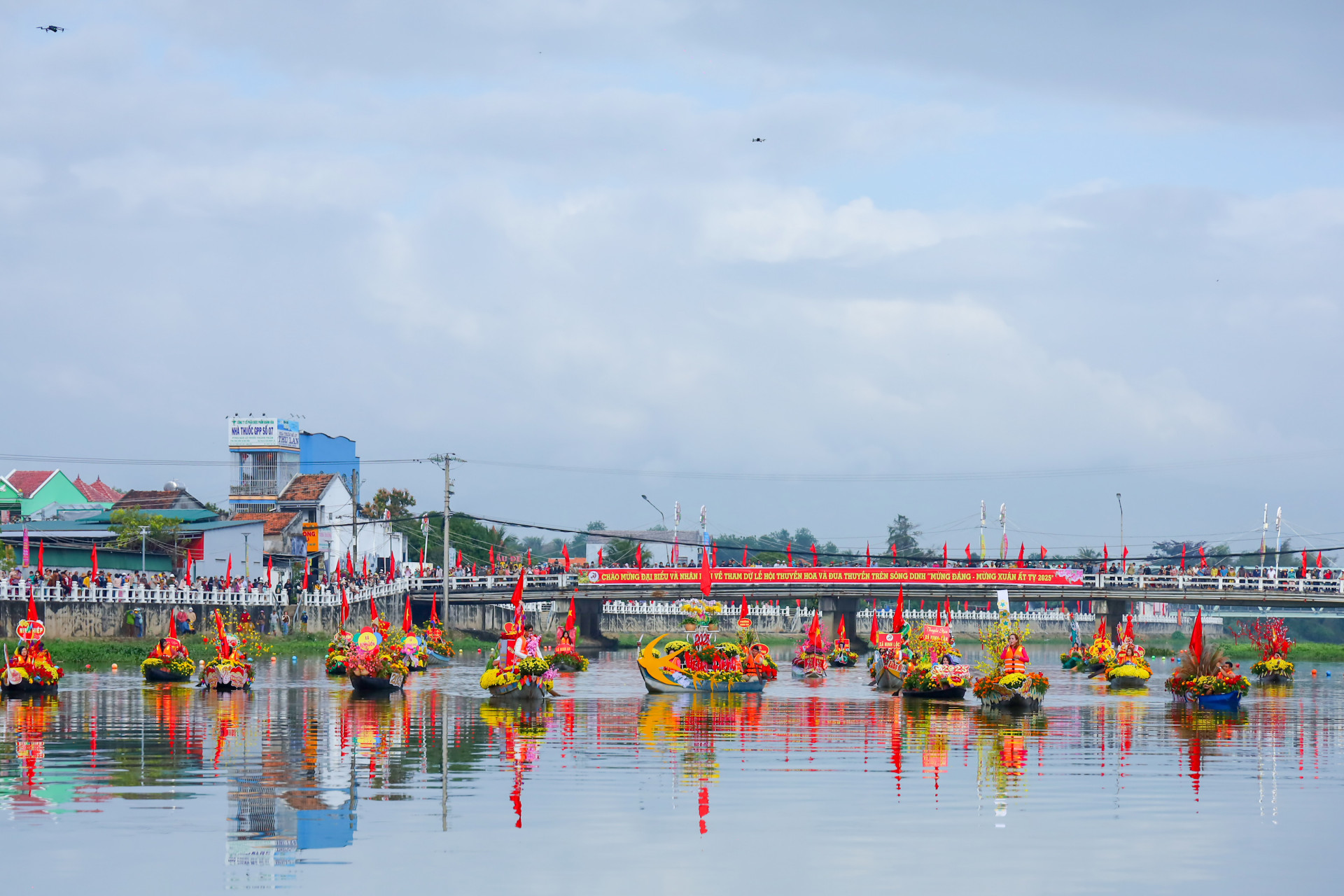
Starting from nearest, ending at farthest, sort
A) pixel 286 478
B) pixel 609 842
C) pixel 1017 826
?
1. pixel 609 842
2. pixel 1017 826
3. pixel 286 478

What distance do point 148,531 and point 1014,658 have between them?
6995cm

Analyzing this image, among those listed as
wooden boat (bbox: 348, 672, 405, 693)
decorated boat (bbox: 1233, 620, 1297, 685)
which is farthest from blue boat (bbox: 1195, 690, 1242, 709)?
wooden boat (bbox: 348, 672, 405, 693)

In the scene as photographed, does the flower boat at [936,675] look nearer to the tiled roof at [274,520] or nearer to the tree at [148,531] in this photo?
the tree at [148,531]

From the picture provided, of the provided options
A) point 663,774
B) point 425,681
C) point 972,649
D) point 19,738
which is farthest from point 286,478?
point 663,774

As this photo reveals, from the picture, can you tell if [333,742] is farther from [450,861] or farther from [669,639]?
[669,639]

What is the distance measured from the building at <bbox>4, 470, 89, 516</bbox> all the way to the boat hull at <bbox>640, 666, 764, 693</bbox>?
92.6m

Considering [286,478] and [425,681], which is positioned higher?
[286,478]

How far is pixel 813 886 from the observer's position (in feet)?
58.4

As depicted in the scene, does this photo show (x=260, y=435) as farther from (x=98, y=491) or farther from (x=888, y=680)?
(x=888, y=680)

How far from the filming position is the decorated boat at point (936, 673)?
50.2m

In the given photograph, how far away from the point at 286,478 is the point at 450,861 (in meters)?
119

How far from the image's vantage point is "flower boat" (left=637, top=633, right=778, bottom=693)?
5459 cm

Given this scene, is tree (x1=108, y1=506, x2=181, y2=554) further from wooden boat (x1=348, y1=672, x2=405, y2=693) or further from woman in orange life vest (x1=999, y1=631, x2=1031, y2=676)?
woman in orange life vest (x1=999, y1=631, x2=1031, y2=676)

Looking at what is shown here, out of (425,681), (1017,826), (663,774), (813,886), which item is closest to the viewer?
(813,886)
